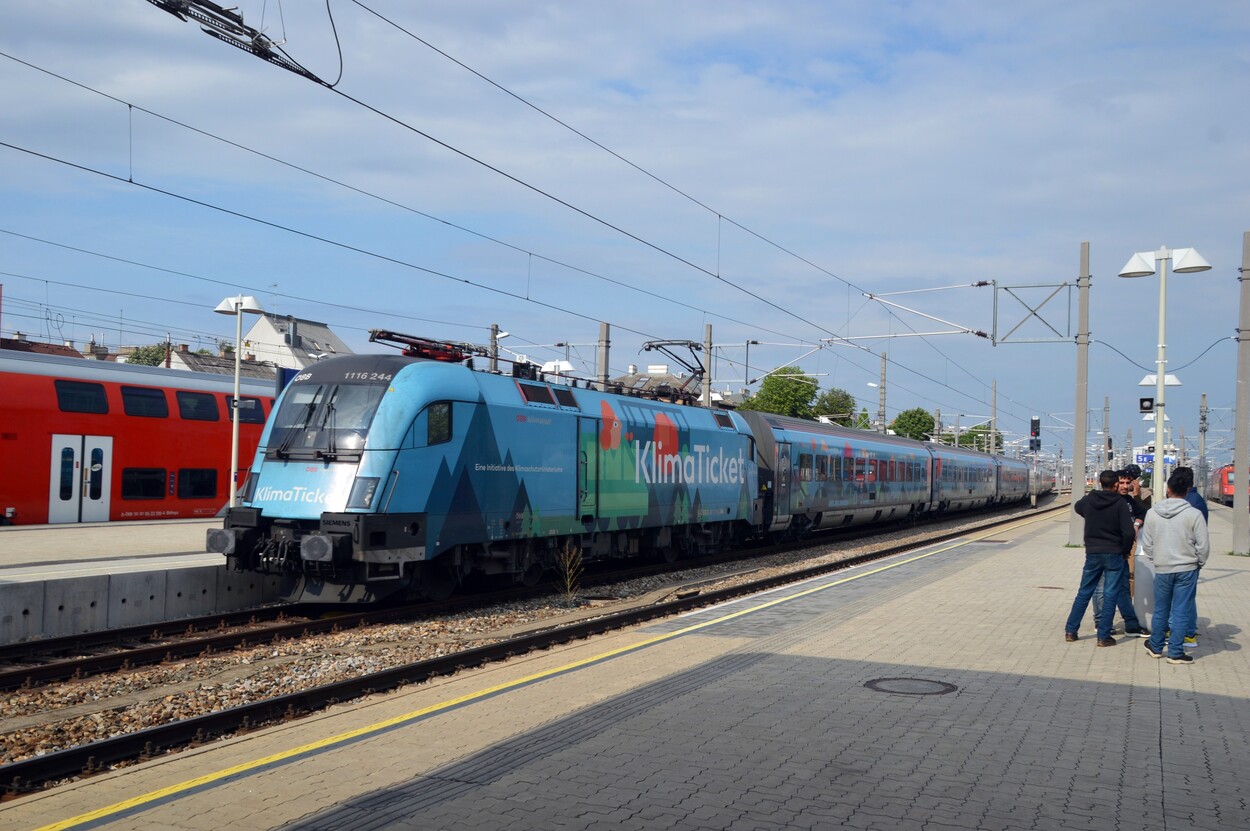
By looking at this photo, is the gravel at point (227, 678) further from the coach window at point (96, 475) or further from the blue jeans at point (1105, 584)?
the coach window at point (96, 475)

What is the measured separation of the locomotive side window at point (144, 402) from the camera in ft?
74.0

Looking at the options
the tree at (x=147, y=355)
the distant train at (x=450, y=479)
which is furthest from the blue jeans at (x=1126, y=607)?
the tree at (x=147, y=355)

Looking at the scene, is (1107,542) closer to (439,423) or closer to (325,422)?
(439,423)

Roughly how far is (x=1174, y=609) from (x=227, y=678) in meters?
8.66

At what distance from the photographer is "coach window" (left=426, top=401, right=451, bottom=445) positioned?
12664mm

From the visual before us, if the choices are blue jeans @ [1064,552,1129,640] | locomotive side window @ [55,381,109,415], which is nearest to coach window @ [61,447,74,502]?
locomotive side window @ [55,381,109,415]

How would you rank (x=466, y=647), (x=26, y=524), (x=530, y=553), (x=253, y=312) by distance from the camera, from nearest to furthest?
(x=466, y=647) → (x=530, y=553) → (x=26, y=524) → (x=253, y=312)

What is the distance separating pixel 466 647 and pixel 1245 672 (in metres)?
7.33

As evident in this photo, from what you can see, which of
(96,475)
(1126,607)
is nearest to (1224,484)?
(1126,607)

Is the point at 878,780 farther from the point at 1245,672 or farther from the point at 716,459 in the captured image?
the point at 716,459

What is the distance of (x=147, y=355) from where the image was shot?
81188 millimetres

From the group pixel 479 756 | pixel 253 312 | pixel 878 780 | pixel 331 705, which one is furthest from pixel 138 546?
pixel 878 780

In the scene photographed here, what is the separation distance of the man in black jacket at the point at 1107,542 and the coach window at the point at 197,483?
803 inches

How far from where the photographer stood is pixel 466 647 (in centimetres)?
1090
